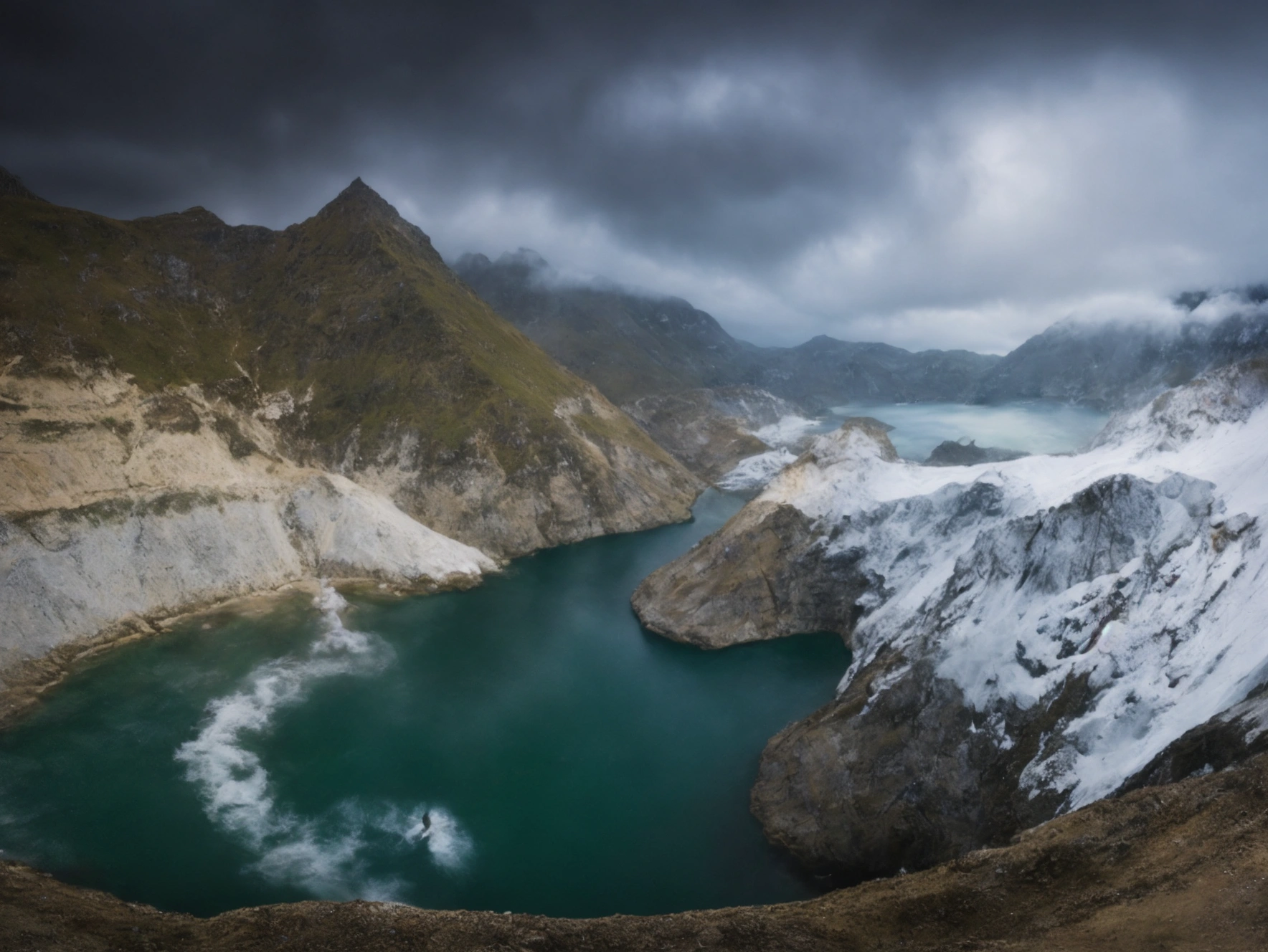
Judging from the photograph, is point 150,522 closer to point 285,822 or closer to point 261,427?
point 261,427

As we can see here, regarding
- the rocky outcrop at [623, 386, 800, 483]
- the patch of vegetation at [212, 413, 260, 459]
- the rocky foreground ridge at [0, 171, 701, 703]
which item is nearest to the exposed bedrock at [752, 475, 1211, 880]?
the rocky foreground ridge at [0, 171, 701, 703]

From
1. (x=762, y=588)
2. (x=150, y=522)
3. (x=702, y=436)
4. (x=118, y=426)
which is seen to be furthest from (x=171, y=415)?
(x=702, y=436)

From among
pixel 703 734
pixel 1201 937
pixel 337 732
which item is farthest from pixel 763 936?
pixel 337 732

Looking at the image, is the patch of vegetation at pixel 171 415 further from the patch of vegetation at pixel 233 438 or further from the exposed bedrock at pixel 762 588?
the exposed bedrock at pixel 762 588

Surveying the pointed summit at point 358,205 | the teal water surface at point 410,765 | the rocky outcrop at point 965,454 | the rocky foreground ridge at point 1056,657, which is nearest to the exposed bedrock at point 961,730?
the rocky foreground ridge at point 1056,657

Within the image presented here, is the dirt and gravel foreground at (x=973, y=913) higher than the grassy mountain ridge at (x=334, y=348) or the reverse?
the reverse

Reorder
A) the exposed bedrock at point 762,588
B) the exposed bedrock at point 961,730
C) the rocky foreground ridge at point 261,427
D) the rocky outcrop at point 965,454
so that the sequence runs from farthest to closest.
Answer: the rocky outcrop at point 965,454, the exposed bedrock at point 762,588, the rocky foreground ridge at point 261,427, the exposed bedrock at point 961,730

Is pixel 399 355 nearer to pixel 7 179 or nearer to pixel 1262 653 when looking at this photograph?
pixel 7 179
